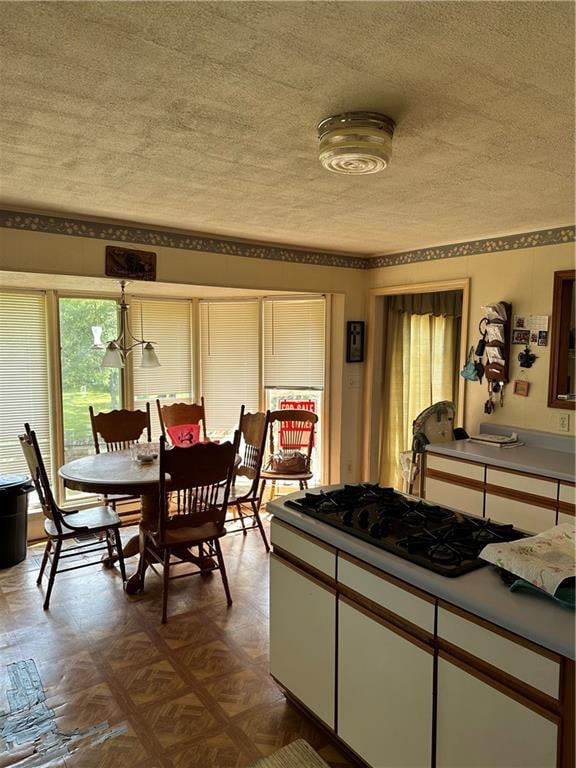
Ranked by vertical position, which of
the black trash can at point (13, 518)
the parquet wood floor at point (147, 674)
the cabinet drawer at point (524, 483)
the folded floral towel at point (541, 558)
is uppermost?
the folded floral towel at point (541, 558)

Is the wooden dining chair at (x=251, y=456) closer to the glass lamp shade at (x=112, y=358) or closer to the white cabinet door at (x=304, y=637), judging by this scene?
the glass lamp shade at (x=112, y=358)

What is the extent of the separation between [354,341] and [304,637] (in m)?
3.31

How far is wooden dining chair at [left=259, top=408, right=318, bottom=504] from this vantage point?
4480 millimetres

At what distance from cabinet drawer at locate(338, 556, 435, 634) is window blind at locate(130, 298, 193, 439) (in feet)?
11.7

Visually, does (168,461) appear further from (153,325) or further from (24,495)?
(153,325)

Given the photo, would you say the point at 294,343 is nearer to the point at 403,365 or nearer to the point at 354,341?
the point at 354,341

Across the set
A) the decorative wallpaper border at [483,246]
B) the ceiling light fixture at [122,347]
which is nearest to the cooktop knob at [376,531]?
the ceiling light fixture at [122,347]

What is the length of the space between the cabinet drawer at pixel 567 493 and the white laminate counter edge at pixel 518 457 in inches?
1.6

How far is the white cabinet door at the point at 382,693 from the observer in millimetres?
1616

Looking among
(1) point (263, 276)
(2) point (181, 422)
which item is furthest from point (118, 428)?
(1) point (263, 276)

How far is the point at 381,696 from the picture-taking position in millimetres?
1762

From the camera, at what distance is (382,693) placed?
1758 millimetres

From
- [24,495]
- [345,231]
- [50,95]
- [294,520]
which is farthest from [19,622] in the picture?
[345,231]

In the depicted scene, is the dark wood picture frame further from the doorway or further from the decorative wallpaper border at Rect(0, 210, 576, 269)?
the doorway
